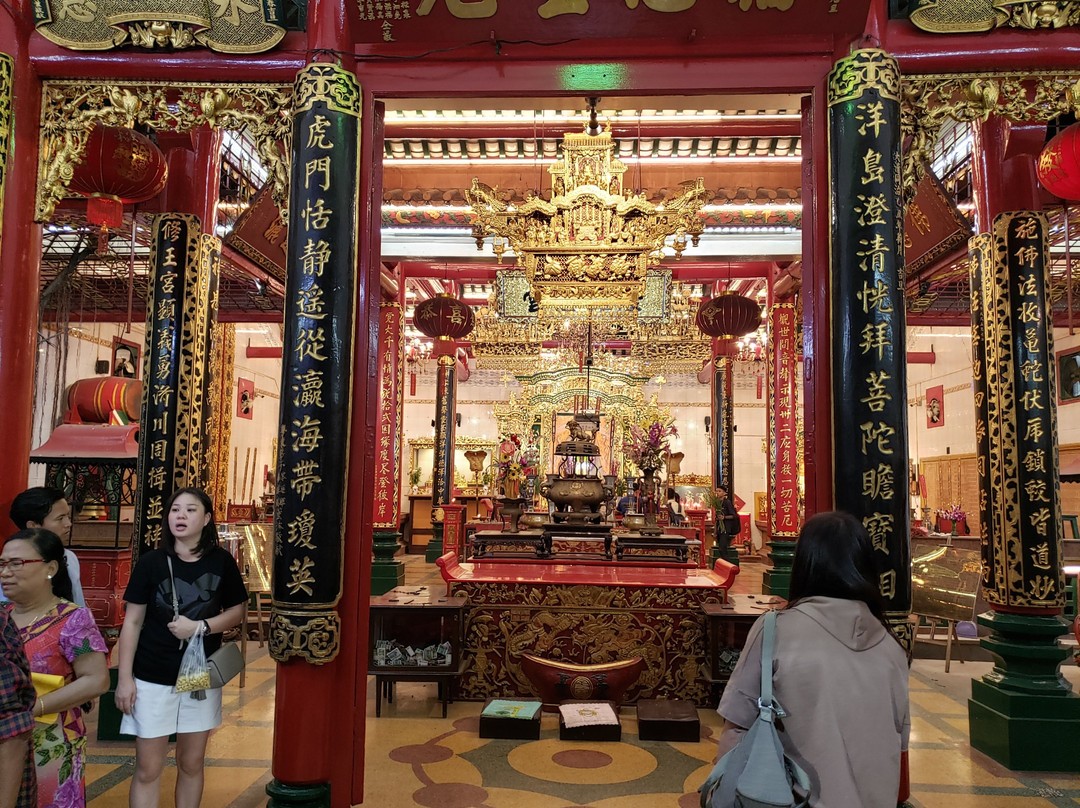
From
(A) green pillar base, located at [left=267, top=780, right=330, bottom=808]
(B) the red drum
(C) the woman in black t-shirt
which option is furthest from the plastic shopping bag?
(B) the red drum

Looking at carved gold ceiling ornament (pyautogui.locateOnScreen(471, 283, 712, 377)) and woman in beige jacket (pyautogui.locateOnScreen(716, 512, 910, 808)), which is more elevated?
carved gold ceiling ornament (pyautogui.locateOnScreen(471, 283, 712, 377))

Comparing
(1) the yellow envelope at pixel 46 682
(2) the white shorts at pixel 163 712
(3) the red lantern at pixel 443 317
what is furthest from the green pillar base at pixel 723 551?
(1) the yellow envelope at pixel 46 682

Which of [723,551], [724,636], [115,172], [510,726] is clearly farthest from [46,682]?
[723,551]

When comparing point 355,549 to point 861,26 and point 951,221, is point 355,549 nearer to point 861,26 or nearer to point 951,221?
point 861,26

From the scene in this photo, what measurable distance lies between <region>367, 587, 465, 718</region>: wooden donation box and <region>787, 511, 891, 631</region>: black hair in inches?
114

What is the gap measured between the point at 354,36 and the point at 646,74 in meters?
1.10

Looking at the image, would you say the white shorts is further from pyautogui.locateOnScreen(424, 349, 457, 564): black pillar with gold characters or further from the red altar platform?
pyautogui.locateOnScreen(424, 349, 457, 564): black pillar with gold characters

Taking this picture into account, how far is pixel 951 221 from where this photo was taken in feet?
12.6

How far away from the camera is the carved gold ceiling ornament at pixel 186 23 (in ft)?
9.18

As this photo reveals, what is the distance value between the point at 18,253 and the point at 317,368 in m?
1.37

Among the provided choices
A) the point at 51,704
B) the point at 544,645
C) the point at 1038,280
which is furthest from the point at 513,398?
the point at 51,704

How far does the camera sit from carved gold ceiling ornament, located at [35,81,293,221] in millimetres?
2844

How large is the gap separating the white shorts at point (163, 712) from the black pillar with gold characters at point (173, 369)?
149 cm

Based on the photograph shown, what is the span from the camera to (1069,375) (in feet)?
28.9
